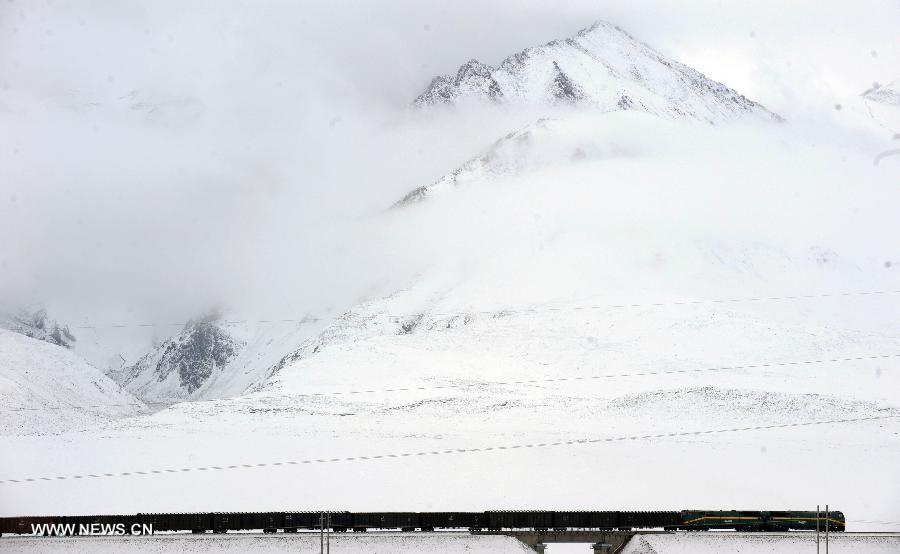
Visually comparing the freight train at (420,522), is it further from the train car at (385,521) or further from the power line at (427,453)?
the power line at (427,453)

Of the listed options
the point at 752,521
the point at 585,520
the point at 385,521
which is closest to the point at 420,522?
the point at 385,521

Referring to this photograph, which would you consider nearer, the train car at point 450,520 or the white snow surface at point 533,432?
the train car at point 450,520

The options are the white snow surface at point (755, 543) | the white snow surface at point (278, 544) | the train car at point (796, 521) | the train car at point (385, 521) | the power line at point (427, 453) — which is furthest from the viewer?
the power line at point (427, 453)

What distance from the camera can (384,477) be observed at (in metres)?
98.6

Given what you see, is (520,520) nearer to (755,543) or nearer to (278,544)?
(755,543)

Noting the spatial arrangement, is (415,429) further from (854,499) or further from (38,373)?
(38,373)

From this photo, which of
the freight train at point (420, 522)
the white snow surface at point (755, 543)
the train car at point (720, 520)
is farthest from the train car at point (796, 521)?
the white snow surface at point (755, 543)

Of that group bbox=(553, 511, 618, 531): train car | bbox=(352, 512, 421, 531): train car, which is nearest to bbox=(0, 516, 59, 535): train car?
bbox=(352, 512, 421, 531): train car

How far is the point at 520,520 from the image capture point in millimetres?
65375

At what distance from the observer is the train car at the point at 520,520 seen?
65.4 meters

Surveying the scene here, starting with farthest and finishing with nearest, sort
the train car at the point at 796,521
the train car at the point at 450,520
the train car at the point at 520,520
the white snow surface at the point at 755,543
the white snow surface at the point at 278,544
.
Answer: the train car at the point at 796,521
the train car at the point at 450,520
the train car at the point at 520,520
the white snow surface at the point at 278,544
the white snow surface at the point at 755,543

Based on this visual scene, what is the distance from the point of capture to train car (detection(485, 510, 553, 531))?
65375 mm

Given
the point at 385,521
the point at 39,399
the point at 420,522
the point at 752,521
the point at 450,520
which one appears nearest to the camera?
the point at 385,521

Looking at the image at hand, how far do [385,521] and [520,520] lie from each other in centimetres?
794
